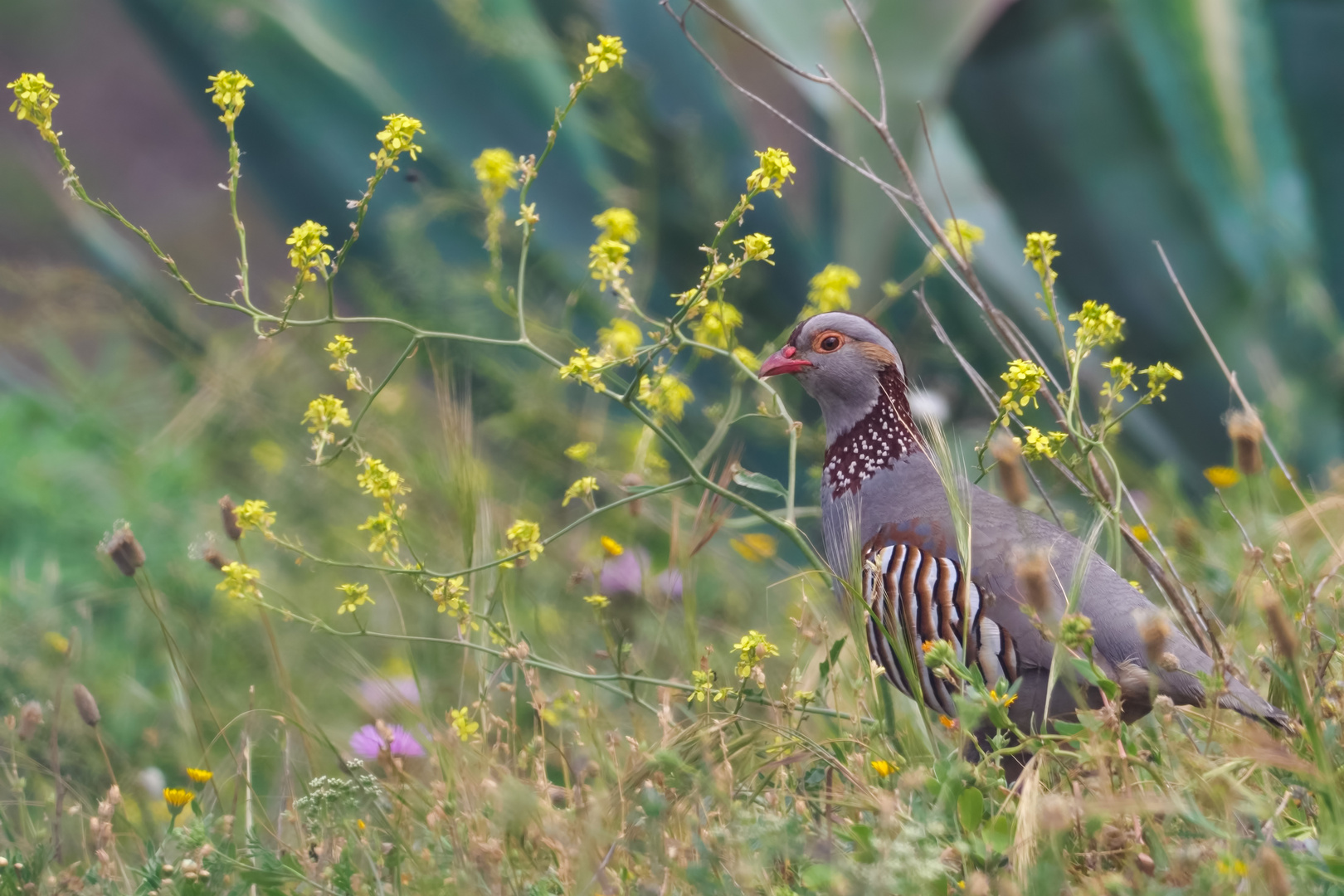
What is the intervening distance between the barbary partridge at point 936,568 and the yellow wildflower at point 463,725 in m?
0.61

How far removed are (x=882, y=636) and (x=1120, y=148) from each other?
2923mm

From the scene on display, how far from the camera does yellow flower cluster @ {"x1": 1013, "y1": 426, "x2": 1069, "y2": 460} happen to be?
1887 mm

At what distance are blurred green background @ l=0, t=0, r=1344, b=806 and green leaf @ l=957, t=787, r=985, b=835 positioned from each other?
1.94m

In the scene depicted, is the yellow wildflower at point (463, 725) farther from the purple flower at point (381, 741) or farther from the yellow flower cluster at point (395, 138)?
the yellow flower cluster at point (395, 138)

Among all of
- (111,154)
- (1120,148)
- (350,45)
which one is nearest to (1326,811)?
(1120,148)

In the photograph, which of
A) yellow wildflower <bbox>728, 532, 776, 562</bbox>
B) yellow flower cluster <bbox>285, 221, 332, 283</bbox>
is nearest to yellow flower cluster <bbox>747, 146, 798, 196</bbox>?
yellow flower cluster <bbox>285, 221, 332, 283</bbox>

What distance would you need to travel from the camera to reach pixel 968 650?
197cm

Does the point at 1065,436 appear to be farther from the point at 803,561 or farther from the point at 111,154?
the point at 111,154

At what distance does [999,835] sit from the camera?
4.60 feet

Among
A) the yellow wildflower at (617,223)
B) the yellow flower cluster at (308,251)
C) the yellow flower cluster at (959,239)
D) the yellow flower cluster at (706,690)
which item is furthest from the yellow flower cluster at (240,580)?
the yellow flower cluster at (959,239)

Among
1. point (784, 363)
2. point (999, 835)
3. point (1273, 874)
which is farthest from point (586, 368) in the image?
point (1273, 874)

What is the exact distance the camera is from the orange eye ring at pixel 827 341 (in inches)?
94.7

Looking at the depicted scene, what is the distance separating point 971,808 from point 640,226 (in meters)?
3.13

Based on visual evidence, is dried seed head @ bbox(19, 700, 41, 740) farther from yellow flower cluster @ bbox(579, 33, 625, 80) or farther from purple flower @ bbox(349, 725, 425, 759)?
yellow flower cluster @ bbox(579, 33, 625, 80)
